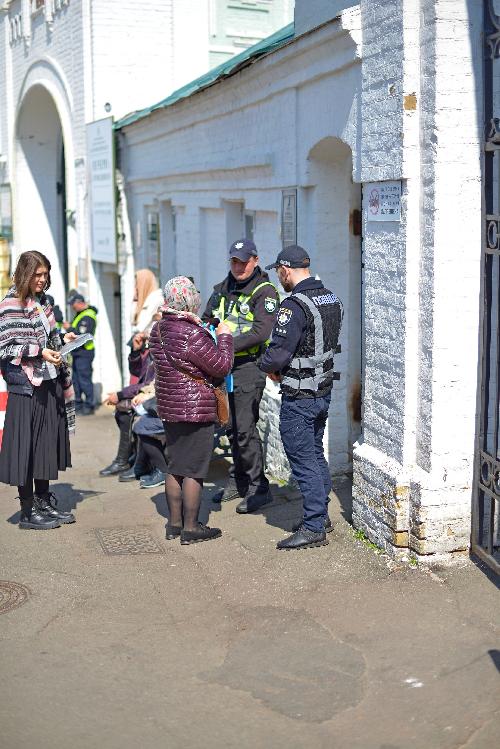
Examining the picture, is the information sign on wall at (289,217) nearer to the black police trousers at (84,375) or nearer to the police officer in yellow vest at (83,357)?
the police officer in yellow vest at (83,357)

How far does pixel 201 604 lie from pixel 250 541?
43.7 inches

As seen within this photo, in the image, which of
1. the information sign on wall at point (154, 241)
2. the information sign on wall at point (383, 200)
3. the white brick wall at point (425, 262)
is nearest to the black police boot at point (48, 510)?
the white brick wall at point (425, 262)

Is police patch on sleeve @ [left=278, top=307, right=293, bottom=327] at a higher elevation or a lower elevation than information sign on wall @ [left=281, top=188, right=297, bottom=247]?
lower

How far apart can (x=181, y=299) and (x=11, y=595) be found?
2.12 meters

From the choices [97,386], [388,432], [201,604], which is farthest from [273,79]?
[97,386]

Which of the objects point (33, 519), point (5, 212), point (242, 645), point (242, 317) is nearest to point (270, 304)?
point (242, 317)

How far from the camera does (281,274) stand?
6.33 metres

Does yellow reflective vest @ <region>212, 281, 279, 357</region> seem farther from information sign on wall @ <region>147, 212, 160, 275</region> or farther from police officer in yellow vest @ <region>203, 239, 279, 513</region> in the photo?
information sign on wall @ <region>147, 212, 160, 275</region>

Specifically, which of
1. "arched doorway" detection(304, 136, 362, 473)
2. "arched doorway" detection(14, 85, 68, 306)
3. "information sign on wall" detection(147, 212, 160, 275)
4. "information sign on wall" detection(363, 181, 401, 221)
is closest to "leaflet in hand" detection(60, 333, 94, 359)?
"arched doorway" detection(304, 136, 362, 473)

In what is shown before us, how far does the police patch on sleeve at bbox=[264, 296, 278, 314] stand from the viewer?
7.16 meters

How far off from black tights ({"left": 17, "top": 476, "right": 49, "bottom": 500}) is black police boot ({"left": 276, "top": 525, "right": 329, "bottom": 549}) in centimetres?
195

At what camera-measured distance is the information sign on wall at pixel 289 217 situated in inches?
316

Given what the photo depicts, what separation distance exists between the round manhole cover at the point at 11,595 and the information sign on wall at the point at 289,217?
3.58m

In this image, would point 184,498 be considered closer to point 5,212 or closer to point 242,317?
point 242,317
